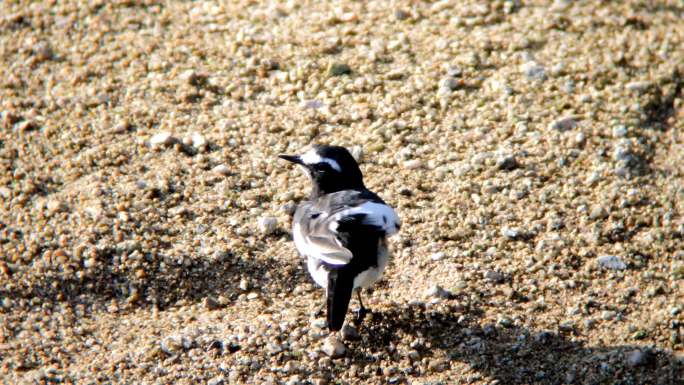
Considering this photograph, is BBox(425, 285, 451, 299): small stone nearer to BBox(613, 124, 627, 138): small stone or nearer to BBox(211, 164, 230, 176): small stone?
BBox(211, 164, 230, 176): small stone

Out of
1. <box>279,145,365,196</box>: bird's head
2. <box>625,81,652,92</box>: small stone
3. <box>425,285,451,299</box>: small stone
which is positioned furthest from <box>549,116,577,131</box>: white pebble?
<box>425,285,451,299</box>: small stone

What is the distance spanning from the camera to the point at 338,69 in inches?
315

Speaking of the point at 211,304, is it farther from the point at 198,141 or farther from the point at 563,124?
the point at 563,124

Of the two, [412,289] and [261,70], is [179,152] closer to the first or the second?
[261,70]

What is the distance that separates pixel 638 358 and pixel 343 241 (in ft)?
5.83

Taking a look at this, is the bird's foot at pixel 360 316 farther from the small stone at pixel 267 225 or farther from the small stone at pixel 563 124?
the small stone at pixel 563 124

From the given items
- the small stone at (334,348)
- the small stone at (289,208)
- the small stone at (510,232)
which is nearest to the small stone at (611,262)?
the small stone at (510,232)

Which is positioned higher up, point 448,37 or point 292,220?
point 448,37

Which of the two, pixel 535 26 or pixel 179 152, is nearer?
pixel 179 152

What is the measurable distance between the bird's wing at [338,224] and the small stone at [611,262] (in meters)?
1.49

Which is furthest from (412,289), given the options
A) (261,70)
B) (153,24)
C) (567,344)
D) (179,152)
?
(153,24)

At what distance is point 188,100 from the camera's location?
7879 mm

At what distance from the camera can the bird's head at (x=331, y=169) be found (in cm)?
622

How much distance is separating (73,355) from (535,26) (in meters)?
4.86
